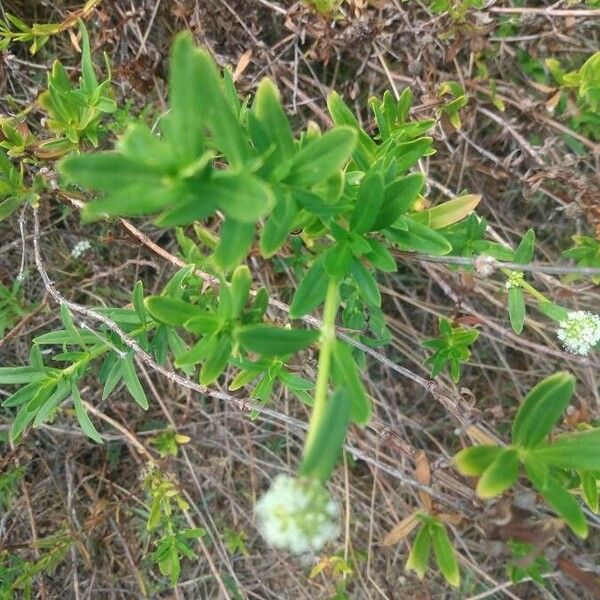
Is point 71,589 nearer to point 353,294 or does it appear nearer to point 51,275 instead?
point 51,275

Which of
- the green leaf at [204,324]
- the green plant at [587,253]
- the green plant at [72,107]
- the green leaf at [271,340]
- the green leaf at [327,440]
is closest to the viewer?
the green leaf at [327,440]

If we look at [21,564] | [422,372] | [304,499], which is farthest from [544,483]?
[21,564]

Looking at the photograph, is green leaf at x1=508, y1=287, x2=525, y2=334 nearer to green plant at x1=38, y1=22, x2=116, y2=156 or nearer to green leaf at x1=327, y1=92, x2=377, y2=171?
green leaf at x1=327, y1=92, x2=377, y2=171

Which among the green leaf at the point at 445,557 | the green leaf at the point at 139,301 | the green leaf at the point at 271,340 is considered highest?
the green leaf at the point at 271,340

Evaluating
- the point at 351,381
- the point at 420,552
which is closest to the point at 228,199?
the point at 351,381

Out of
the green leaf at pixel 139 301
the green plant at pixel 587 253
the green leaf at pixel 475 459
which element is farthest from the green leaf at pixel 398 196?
the green plant at pixel 587 253

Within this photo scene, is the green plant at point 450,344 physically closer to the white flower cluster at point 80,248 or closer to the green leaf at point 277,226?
the green leaf at point 277,226

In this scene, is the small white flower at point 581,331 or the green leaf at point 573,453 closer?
the green leaf at point 573,453
